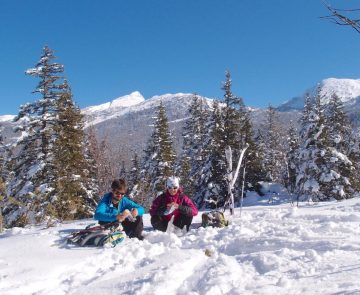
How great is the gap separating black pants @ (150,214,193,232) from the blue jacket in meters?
0.55

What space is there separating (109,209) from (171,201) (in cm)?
135

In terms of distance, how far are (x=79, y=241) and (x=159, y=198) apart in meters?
2.11

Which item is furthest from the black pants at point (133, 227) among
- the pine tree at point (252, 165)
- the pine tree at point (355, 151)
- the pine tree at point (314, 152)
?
the pine tree at point (355, 151)

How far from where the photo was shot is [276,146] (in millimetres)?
43688

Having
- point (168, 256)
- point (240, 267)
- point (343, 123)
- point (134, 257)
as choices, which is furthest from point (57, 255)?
point (343, 123)

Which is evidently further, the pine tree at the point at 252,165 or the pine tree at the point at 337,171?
the pine tree at the point at 252,165

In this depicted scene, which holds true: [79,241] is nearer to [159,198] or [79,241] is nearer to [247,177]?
[159,198]

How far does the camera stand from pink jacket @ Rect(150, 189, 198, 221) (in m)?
7.81

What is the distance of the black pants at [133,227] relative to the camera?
23.5 ft

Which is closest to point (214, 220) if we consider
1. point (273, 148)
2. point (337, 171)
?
point (337, 171)

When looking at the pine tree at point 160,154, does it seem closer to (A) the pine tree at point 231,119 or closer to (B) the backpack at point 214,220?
(A) the pine tree at point 231,119

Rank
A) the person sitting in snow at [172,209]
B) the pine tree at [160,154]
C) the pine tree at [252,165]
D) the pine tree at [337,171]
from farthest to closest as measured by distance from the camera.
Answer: the pine tree at [252,165] → the pine tree at [160,154] → the pine tree at [337,171] → the person sitting in snow at [172,209]

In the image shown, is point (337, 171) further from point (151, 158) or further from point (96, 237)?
point (96, 237)

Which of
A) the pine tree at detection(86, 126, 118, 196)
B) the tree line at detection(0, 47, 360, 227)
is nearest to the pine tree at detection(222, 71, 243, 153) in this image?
the tree line at detection(0, 47, 360, 227)
